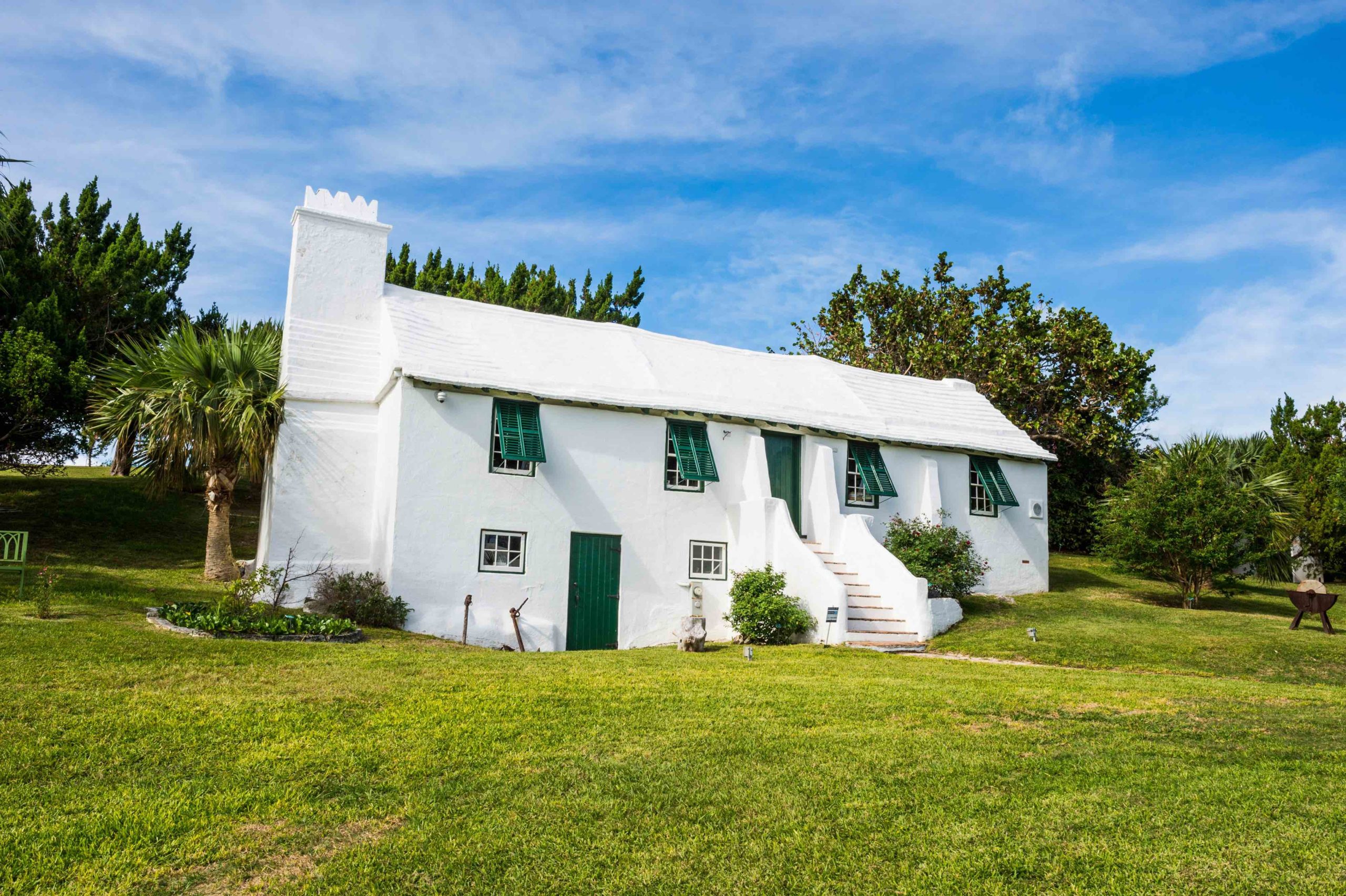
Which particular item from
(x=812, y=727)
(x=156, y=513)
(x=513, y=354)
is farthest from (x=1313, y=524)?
(x=156, y=513)

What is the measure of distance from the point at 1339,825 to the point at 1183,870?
1.50 meters

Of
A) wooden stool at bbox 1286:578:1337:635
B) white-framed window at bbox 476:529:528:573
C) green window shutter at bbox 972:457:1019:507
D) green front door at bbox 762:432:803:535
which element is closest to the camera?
wooden stool at bbox 1286:578:1337:635

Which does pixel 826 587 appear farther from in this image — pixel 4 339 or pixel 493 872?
pixel 4 339

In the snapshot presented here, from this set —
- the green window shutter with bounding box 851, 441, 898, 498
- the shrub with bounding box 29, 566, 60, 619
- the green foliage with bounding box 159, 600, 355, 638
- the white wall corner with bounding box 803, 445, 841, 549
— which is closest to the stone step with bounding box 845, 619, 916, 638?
the white wall corner with bounding box 803, 445, 841, 549

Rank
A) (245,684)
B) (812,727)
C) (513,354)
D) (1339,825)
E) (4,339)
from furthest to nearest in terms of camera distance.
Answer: (4,339) → (513,354) → (245,684) → (812,727) → (1339,825)

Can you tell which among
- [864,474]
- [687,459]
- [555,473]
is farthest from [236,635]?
[864,474]

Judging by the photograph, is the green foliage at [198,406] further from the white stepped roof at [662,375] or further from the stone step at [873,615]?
the stone step at [873,615]

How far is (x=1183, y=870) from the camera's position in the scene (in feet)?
16.8

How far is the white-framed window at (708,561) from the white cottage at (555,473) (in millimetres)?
40

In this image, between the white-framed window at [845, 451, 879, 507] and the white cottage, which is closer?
the white cottage

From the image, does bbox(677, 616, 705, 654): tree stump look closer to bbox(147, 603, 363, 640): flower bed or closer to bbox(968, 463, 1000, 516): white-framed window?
bbox(147, 603, 363, 640): flower bed

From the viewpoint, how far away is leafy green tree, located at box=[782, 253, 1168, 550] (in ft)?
100

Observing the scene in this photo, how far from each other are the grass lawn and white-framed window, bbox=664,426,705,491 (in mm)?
6613

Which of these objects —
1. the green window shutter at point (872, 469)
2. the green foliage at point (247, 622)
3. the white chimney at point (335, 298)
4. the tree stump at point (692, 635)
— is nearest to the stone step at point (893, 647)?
the tree stump at point (692, 635)
